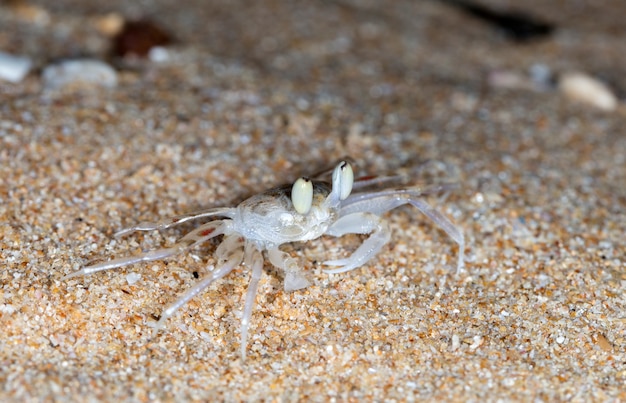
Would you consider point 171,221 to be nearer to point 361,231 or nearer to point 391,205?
point 361,231

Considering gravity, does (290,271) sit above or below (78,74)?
below

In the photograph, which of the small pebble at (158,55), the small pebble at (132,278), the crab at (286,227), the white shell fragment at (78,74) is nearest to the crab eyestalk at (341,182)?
the crab at (286,227)

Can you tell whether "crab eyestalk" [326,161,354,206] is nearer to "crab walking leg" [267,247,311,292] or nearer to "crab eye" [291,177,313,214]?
"crab eye" [291,177,313,214]

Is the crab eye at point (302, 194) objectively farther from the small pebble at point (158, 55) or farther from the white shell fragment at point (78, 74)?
the small pebble at point (158, 55)

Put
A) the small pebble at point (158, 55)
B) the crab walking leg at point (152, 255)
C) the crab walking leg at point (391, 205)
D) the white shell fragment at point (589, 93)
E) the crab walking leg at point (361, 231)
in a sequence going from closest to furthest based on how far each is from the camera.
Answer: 1. the crab walking leg at point (152, 255)
2. the crab walking leg at point (361, 231)
3. the crab walking leg at point (391, 205)
4. the small pebble at point (158, 55)
5. the white shell fragment at point (589, 93)

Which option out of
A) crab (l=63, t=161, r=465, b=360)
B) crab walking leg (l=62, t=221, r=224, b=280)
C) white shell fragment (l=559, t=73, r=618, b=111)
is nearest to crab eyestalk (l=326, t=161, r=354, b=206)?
crab (l=63, t=161, r=465, b=360)

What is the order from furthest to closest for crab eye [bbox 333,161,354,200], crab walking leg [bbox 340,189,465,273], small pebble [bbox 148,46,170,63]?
small pebble [bbox 148,46,170,63] < crab walking leg [bbox 340,189,465,273] < crab eye [bbox 333,161,354,200]

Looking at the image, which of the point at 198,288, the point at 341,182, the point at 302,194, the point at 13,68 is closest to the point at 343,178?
the point at 341,182
